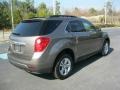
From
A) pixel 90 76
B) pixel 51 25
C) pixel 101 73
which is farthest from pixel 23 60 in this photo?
pixel 101 73

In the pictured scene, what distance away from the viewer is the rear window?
5.67 meters

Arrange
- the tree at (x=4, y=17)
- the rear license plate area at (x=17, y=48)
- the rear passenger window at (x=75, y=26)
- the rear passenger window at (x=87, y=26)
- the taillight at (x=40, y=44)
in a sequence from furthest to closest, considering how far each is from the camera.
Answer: the tree at (x=4, y=17) < the rear passenger window at (x=87, y=26) < the rear passenger window at (x=75, y=26) < the rear license plate area at (x=17, y=48) < the taillight at (x=40, y=44)

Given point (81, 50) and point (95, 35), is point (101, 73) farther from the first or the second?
point (95, 35)

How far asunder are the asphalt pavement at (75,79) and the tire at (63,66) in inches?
5.8

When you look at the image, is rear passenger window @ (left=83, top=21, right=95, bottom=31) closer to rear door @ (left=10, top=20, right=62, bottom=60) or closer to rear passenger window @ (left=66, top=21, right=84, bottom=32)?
rear passenger window @ (left=66, top=21, right=84, bottom=32)

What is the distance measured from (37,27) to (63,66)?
1.38 m

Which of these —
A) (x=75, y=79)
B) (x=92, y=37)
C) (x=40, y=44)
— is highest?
(x=92, y=37)

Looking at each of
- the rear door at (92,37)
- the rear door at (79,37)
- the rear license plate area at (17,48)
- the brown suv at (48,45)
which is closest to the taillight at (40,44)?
the brown suv at (48,45)

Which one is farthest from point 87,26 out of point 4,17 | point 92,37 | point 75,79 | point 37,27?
point 4,17

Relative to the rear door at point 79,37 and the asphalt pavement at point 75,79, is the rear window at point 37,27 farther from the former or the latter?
the asphalt pavement at point 75,79

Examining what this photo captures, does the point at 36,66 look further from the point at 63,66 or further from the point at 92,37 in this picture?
the point at 92,37

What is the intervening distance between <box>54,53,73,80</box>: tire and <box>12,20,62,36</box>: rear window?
84 cm

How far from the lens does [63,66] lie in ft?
20.4

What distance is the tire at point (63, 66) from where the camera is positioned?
601 centimetres
